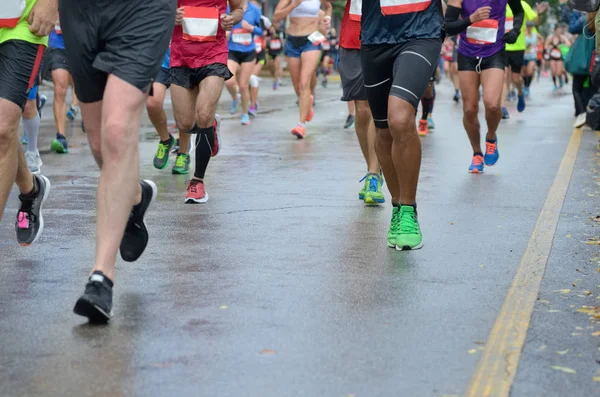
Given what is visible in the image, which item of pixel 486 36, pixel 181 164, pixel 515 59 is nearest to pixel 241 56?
pixel 515 59

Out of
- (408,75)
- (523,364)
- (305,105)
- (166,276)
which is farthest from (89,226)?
(305,105)

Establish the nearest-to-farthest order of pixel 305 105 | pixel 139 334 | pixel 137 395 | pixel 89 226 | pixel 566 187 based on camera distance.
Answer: pixel 137 395 < pixel 139 334 < pixel 89 226 < pixel 566 187 < pixel 305 105

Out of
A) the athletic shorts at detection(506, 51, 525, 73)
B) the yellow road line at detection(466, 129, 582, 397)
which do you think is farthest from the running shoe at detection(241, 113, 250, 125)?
the yellow road line at detection(466, 129, 582, 397)

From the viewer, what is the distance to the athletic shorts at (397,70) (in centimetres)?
632

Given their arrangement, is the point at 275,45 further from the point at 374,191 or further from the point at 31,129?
the point at 374,191

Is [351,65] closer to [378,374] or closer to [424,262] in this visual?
[424,262]

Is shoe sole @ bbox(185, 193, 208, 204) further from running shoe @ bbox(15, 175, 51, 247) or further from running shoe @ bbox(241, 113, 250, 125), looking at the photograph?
running shoe @ bbox(241, 113, 250, 125)

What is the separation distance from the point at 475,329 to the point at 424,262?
150 cm

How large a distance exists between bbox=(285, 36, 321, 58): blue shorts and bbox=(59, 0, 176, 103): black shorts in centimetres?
1025

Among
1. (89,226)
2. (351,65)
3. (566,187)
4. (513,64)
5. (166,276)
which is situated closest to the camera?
(166,276)

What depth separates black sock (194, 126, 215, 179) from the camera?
8633 millimetres

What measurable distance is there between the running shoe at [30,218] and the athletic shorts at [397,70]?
1.90m

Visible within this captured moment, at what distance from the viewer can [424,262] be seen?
6109 millimetres

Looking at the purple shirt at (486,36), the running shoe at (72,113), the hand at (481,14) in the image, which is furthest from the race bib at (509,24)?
the running shoe at (72,113)
